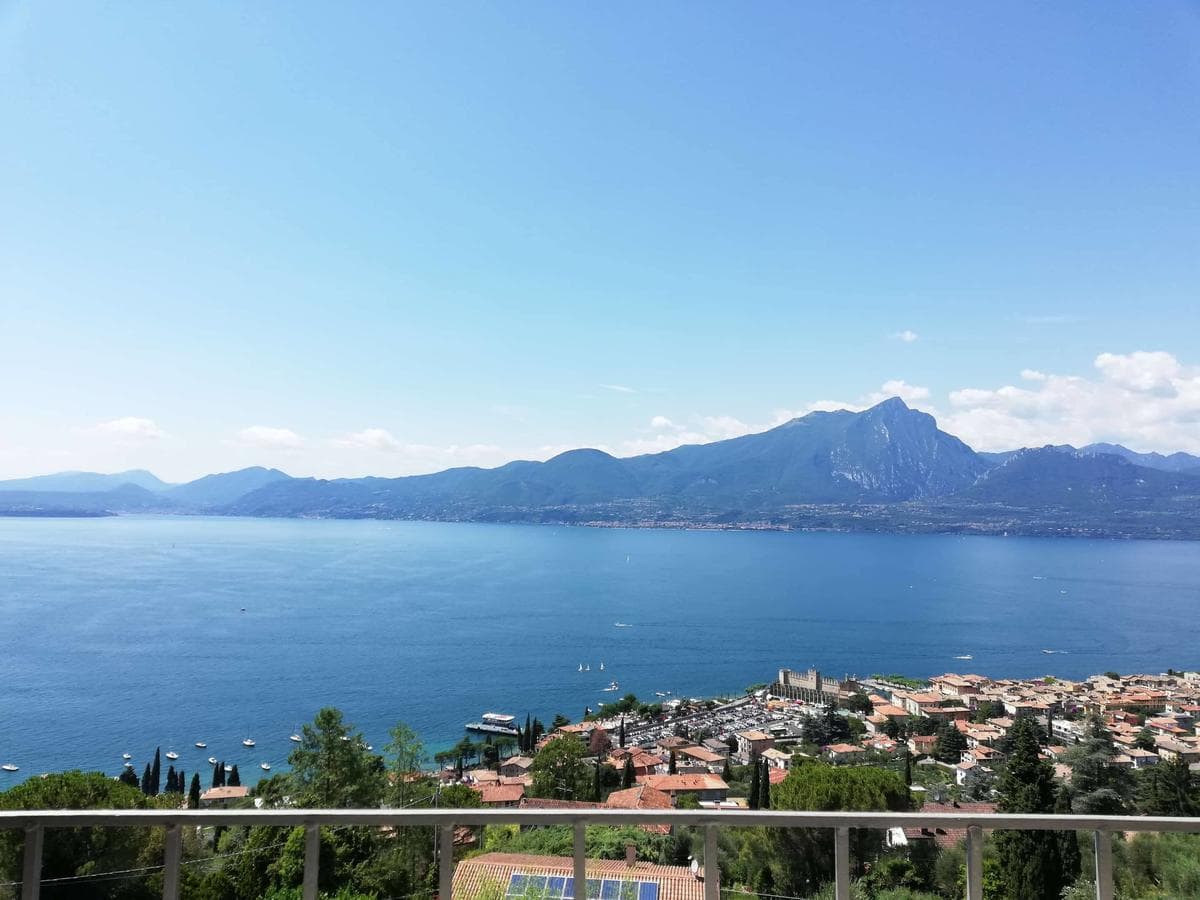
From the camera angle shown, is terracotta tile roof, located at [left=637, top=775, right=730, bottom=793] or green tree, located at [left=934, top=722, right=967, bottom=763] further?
green tree, located at [left=934, top=722, right=967, bottom=763]

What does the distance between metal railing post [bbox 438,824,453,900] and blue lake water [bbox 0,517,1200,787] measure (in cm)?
2867

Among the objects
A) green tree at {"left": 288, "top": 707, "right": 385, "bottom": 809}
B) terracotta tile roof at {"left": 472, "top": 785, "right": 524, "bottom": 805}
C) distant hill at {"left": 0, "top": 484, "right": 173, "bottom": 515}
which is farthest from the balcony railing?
distant hill at {"left": 0, "top": 484, "right": 173, "bottom": 515}

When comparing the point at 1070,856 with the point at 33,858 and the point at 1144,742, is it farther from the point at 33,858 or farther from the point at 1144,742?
the point at 1144,742

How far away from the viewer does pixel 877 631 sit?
54.8m

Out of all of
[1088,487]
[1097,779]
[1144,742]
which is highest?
[1088,487]

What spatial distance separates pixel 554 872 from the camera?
1.70m

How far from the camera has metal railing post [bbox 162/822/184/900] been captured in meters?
1.62

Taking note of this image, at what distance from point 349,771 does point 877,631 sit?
51.5m

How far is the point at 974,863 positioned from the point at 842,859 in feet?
1.13

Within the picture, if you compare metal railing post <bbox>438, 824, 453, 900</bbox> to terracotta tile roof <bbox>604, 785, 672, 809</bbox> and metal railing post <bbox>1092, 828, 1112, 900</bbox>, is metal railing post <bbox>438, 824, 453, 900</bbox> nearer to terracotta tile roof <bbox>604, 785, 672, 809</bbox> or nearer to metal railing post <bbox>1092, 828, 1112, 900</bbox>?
metal railing post <bbox>1092, 828, 1112, 900</bbox>

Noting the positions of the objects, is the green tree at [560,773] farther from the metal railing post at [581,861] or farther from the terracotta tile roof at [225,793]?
the metal railing post at [581,861]

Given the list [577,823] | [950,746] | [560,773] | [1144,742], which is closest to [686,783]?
[560,773]

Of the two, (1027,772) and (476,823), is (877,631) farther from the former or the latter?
(476,823)

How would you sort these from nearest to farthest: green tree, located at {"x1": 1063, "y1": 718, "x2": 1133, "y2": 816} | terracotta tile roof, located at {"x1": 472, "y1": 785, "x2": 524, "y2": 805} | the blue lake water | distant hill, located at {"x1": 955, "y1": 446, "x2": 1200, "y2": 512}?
1. green tree, located at {"x1": 1063, "y1": 718, "x2": 1133, "y2": 816}
2. terracotta tile roof, located at {"x1": 472, "y1": 785, "x2": 524, "y2": 805}
3. the blue lake water
4. distant hill, located at {"x1": 955, "y1": 446, "x2": 1200, "y2": 512}
